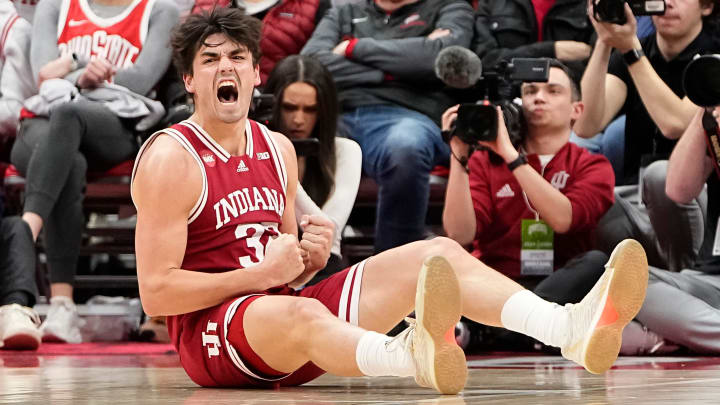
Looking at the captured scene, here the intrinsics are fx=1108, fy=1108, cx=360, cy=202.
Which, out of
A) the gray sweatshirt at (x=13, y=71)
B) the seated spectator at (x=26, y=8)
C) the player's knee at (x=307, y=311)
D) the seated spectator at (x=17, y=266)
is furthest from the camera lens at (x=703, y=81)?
the seated spectator at (x=26, y=8)

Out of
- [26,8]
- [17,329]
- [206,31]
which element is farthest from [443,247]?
[26,8]

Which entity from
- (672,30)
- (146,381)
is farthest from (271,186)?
(672,30)

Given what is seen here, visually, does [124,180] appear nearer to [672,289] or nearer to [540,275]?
[540,275]

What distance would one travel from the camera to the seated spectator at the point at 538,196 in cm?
433

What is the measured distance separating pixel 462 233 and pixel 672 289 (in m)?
0.85

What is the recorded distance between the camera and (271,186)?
2988 millimetres

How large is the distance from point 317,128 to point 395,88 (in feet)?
1.79

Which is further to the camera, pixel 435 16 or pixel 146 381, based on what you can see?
pixel 435 16

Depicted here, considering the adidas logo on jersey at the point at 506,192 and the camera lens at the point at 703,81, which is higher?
the camera lens at the point at 703,81

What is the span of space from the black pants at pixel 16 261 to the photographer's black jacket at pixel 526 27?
228 cm

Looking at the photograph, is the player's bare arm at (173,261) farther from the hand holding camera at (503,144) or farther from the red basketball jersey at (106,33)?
the red basketball jersey at (106,33)

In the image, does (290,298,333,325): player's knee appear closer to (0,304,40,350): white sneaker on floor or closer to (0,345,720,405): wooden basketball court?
(0,345,720,405): wooden basketball court

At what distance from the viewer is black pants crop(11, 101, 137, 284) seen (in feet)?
16.8

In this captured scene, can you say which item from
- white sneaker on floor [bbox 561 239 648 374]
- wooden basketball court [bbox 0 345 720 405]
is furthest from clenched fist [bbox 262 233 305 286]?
white sneaker on floor [bbox 561 239 648 374]
